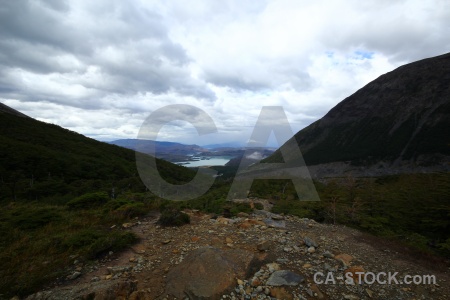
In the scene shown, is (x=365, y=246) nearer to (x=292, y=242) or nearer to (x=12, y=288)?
(x=292, y=242)

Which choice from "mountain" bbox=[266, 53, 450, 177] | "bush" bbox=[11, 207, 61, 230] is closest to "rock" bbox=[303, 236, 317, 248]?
"bush" bbox=[11, 207, 61, 230]

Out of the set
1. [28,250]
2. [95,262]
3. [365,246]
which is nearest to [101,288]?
[95,262]

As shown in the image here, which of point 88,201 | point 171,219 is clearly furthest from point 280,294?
point 88,201

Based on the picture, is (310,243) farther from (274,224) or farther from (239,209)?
(239,209)

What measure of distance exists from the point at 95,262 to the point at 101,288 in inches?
83.7

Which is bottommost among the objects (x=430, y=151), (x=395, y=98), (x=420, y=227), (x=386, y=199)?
(x=420, y=227)

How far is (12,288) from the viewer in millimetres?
5016

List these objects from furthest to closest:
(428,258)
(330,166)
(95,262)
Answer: (330,166), (428,258), (95,262)

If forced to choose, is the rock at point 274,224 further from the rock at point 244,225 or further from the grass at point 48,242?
the grass at point 48,242

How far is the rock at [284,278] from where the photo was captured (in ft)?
17.7

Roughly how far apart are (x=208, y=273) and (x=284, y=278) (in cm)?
189

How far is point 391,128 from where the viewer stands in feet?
437

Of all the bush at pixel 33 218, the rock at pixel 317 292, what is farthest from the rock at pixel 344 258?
the bush at pixel 33 218

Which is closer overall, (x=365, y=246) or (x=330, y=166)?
(x=365, y=246)
